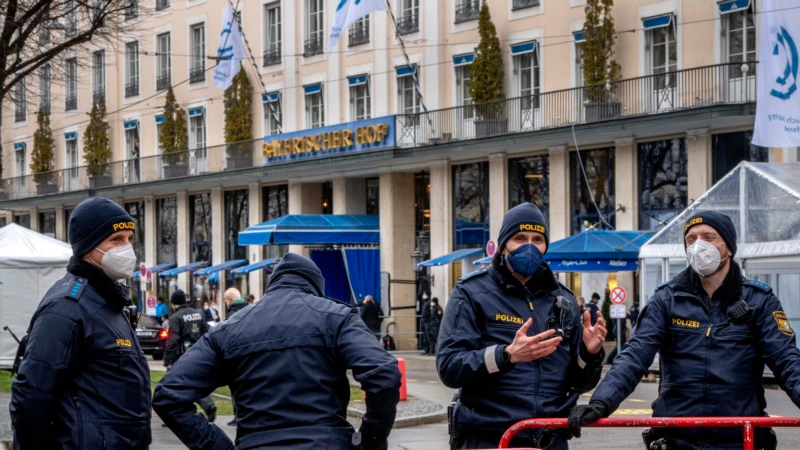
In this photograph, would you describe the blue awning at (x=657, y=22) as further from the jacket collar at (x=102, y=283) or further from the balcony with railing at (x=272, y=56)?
the jacket collar at (x=102, y=283)

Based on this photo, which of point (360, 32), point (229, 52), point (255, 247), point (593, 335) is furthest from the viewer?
point (255, 247)

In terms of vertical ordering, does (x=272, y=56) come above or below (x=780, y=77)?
above

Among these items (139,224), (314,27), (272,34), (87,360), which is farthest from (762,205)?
(139,224)

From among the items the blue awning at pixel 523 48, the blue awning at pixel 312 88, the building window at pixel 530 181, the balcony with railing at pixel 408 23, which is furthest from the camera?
the blue awning at pixel 312 88

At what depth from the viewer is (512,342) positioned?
6047 mm

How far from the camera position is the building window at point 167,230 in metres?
52.7

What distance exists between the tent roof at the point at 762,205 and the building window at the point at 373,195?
19.3 metres

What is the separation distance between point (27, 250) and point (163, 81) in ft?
86.0

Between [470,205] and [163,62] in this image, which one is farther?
[163,62]

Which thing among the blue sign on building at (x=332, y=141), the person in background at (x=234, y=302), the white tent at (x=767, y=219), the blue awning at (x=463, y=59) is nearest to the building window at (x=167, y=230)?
the blue sign on building at (x=332, y=141)

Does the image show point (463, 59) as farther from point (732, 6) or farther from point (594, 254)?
point (594, 254)

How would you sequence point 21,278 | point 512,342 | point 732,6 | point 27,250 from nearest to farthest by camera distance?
1. point 512,342
2. point 21,278
3. point 27,250
4. point 732,6

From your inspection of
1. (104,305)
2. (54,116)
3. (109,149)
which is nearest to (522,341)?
(104,305)

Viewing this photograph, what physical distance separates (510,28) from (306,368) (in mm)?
32181
